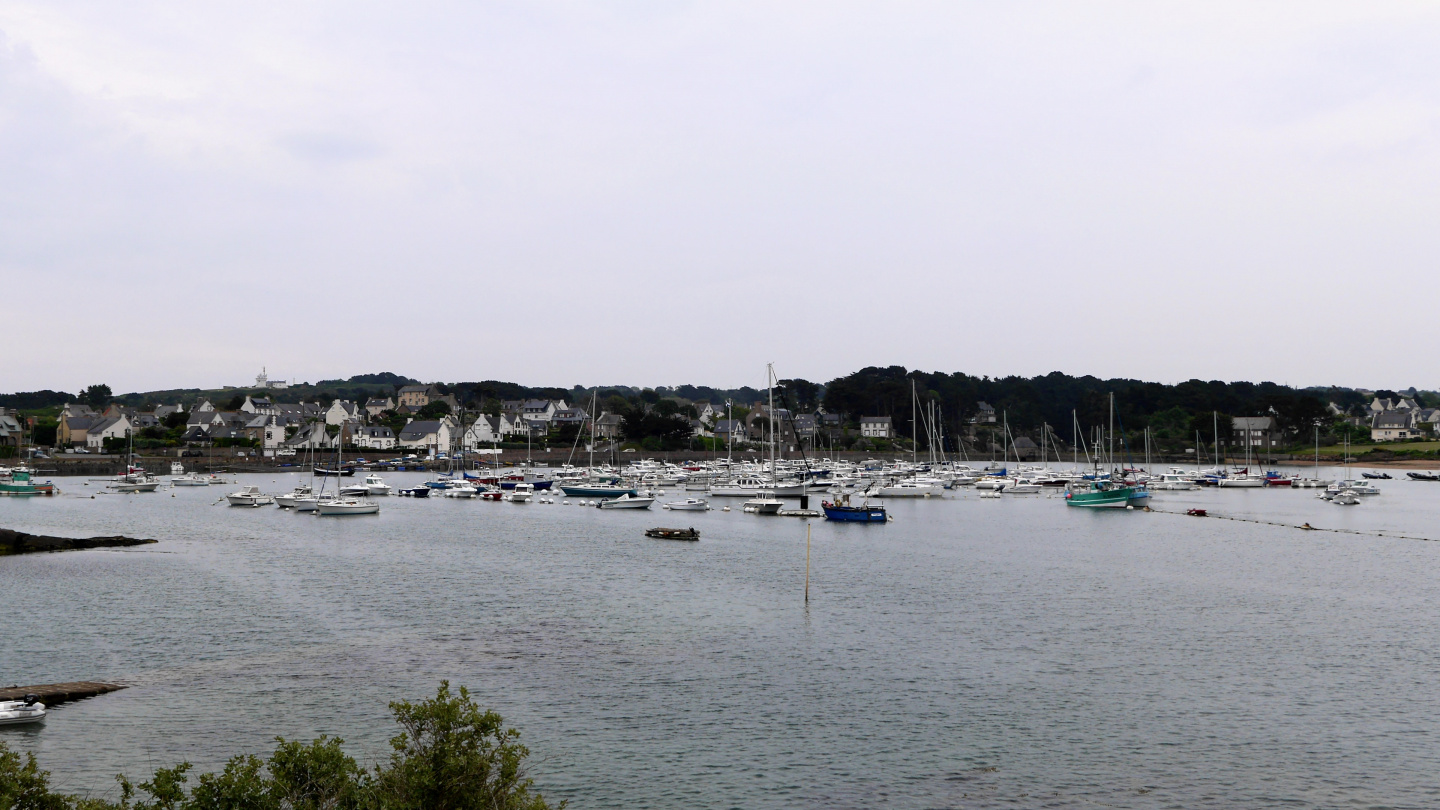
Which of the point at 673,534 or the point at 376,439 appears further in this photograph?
the point at 376,439

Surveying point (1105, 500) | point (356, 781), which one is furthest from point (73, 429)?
point (356, 781)

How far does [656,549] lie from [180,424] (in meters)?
161

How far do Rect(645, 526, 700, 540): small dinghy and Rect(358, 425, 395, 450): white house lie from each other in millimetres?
132782

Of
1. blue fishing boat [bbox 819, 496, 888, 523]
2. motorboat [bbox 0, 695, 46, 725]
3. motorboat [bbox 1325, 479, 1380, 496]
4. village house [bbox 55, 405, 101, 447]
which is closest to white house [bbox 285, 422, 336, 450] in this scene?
village house [bbox 55, 405, 101, 447]

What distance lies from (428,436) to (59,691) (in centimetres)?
16734

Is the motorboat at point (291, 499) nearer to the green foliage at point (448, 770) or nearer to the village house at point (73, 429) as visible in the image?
the green foliage at point (448, 770)

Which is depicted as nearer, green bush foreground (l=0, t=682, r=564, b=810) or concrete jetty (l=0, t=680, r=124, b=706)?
green bush foreground (l=0, t=682, r=564, b=810)

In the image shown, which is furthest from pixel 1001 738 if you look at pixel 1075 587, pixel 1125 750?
pixel 1075 587

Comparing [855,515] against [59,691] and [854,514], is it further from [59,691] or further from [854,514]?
[59,691]

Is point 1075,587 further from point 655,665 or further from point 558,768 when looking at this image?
point 558,768

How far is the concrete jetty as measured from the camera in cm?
2683

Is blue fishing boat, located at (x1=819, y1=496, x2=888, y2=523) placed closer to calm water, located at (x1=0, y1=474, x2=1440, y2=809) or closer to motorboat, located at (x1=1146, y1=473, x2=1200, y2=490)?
calm water, located at (x1=0, y1=474, x2=1440, y2=809)

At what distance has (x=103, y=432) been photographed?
17338cm

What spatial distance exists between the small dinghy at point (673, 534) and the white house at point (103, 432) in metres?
139
